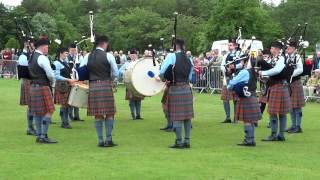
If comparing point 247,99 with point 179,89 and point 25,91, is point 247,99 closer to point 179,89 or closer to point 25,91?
point 179,89

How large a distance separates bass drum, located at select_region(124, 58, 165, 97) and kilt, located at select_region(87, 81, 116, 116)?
206 centimetres

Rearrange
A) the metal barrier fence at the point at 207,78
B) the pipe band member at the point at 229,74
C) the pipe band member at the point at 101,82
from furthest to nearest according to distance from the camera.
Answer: the metal barrier fence at the point at 207,78, the pipe band member at the point at 229,74, the pipe band member at the point at 101,82

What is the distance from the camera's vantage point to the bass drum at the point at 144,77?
10562 mm

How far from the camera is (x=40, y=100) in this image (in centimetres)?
887

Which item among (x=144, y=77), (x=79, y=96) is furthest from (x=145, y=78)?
(x=79, y=96)

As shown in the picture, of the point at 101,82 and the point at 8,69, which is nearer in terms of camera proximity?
the point at 101,82

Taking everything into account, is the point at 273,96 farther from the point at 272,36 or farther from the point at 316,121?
the point at 272,36

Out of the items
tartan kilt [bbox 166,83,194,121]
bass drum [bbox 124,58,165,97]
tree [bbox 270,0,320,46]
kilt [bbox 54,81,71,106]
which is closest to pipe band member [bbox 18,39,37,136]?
kilt [bbox 54,81,71,106]

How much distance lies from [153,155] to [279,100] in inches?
102

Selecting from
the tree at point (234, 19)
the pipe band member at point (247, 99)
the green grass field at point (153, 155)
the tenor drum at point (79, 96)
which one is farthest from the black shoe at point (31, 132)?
the tree at point (234, 19)

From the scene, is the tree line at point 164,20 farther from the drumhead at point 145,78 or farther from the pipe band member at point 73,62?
the drumhead at point 145,78

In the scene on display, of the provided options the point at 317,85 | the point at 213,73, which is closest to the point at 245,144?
the point at 317,85

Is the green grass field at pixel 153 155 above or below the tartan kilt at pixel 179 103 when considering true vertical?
below

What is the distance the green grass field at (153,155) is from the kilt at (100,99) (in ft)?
1.85
